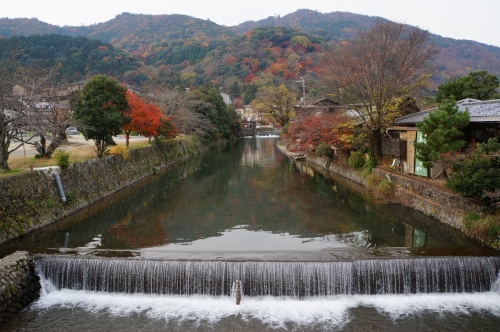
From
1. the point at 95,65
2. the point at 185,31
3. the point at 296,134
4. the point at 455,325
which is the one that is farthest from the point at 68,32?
the point at 455,325

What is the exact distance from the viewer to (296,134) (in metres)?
33.9

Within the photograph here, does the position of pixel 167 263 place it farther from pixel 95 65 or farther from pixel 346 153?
pixel 95 65

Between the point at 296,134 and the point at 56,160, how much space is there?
2120 cm

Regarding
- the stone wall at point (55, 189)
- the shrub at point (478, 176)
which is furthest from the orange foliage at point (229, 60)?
the shrub at point (478, 176)

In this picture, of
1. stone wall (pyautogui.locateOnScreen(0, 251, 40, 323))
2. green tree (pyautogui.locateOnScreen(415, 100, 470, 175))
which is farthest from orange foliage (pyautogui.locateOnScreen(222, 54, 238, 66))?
stone wall (pyautogui.locateOnScreen(0, 251, 40, 323))

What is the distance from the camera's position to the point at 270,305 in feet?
34.7

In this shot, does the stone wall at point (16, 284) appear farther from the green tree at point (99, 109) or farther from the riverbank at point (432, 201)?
the riverbank at point (432, 201)

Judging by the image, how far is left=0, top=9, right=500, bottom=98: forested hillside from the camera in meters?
89.3

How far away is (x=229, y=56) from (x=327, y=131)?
100239 millimetres

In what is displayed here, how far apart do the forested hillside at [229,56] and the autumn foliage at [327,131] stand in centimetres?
3852

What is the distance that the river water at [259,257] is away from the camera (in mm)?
9711

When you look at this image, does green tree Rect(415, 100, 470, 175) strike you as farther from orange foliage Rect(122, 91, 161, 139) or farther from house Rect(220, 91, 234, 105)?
house Rect(220, 91, 234, 105)

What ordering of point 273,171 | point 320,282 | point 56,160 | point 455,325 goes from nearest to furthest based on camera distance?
1. point 455,325
2. point 320,282
3. point 56,160
4. point 273,171

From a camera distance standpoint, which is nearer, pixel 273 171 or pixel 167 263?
pixel 167 263
